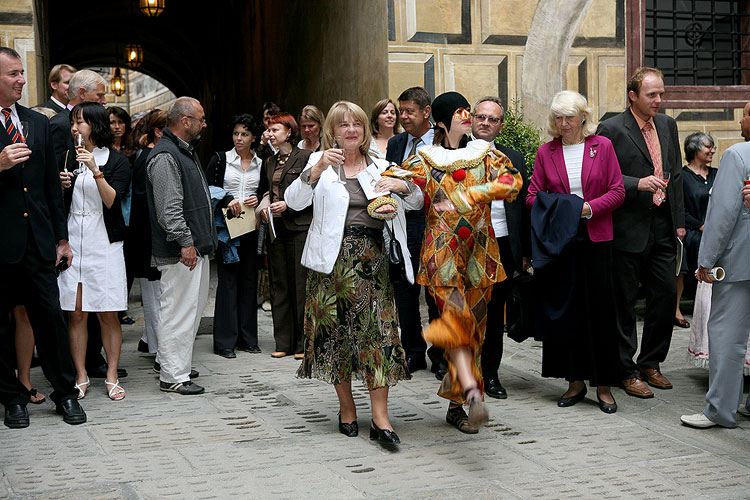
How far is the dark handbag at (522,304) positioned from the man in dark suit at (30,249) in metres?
3.03

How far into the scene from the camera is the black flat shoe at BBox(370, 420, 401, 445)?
4.94 m

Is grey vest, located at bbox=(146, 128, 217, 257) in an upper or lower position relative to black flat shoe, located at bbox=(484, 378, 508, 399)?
upper

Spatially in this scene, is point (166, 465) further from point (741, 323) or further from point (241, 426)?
point (741, 323)

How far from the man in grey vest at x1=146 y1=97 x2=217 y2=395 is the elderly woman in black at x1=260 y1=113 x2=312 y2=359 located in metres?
1.15

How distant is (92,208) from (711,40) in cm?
836

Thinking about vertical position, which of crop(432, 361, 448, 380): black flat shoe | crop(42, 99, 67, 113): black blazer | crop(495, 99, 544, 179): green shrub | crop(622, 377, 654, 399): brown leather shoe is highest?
crop(42, 99, 67, 113): black blazer

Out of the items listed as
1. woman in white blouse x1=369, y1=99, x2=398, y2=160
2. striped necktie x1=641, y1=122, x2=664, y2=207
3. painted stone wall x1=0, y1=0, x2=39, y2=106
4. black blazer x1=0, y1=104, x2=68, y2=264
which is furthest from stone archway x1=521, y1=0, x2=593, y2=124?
black blazer x1=0, y1=104, x2=68, y2=264

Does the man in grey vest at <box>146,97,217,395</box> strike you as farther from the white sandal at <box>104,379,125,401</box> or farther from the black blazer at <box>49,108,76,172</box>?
the black blazer at <box>49,108,76,172</box>

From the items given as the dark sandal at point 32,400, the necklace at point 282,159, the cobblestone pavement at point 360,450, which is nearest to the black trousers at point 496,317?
the cobblestone pavement at point 360,450

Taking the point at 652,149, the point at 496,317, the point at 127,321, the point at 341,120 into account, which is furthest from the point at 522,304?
the point at 127,321

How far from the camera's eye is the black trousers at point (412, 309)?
22.4 feet

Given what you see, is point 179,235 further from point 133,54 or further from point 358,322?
point 133,54

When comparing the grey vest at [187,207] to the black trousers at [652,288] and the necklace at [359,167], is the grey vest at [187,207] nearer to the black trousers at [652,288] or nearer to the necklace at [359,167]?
the necklace at [359,167]

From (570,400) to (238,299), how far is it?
331cm
